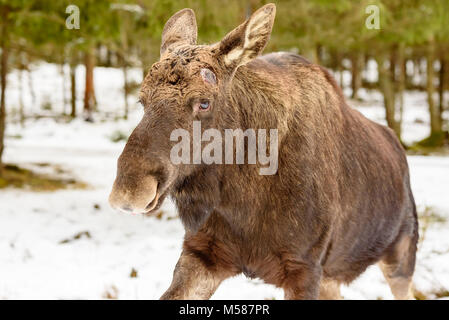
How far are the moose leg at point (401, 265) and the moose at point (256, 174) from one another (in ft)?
1.49

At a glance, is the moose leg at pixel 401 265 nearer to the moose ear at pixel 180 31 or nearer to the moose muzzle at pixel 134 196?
the moose ear at pixel 180 31

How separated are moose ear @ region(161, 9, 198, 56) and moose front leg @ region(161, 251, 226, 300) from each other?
1194 millimetres

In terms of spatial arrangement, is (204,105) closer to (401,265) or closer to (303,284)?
(303,284)

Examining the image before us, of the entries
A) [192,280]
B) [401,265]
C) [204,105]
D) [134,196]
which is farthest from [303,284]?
[401,265]

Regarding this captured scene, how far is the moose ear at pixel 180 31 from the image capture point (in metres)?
2.88

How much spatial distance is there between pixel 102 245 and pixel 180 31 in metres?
4.91

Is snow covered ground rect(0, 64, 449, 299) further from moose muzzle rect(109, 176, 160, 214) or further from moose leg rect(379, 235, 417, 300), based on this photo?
moose muzzle rect(109, 176, 160, 214)

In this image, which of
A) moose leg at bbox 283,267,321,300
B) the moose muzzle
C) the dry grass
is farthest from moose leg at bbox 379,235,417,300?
the dry grass

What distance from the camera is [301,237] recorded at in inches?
112

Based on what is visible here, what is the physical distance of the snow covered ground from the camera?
531 cm

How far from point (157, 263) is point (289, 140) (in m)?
3.64

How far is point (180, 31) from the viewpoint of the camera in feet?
9.65

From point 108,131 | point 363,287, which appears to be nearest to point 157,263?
point 363,287
